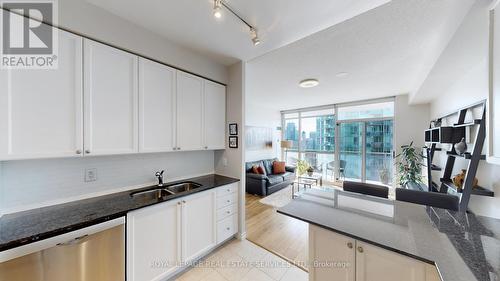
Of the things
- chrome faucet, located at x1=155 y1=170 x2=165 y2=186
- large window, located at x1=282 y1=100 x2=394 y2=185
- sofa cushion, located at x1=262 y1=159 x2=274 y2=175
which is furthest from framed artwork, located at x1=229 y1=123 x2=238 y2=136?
large window, located at x1=282 y1=100 x2=394 y2=185

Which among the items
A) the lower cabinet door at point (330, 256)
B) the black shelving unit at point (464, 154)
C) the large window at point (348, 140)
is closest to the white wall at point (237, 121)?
the lower cabinet door at point (330, 256)

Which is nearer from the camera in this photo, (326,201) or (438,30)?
(326,201)

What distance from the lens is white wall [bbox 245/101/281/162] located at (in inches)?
215

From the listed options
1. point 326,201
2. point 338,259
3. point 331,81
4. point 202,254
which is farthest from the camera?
point 331,81

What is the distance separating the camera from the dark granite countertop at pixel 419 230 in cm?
82

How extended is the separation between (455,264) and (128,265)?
7.17ft

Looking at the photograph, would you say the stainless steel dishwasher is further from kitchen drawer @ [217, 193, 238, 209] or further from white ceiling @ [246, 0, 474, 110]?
white ceiling @ [246, 0, 474, 110]

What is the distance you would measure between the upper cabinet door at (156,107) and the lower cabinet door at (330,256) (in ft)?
5.85

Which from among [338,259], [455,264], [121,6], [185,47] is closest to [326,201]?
[338,259]

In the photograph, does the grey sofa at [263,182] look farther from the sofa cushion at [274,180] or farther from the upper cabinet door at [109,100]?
the upper cabinet door at [109,100]

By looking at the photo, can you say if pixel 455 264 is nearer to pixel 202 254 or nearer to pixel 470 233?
pixel 470 233

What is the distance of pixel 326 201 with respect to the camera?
1620 millimetres

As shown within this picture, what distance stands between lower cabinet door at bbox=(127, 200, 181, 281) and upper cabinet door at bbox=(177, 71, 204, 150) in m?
0.78

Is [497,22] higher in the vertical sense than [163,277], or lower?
higher
